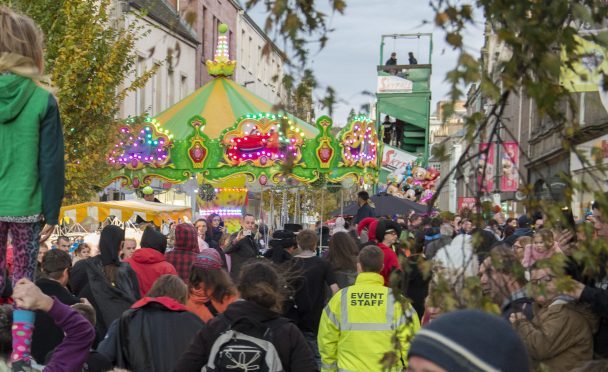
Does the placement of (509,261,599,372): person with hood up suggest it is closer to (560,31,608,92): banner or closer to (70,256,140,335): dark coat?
(560,31,608,92): banner

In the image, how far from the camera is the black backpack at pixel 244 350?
15.6 ft

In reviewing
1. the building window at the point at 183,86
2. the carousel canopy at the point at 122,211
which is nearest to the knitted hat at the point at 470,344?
the carousel canopy at the point at 122,211

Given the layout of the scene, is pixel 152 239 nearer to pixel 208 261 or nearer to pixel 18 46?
pixel 208 261

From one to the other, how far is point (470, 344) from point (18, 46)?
2.69m

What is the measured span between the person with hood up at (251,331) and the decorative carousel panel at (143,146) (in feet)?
47.9

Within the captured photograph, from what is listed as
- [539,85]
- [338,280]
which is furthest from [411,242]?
[338,280]

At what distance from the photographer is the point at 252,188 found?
78.0ft

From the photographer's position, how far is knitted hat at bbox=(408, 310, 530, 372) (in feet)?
6.49

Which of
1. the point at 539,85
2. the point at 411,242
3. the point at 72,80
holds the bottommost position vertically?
the point at 411,242

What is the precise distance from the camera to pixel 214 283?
664 centimetres

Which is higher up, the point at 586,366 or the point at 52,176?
A: the point at 52,176

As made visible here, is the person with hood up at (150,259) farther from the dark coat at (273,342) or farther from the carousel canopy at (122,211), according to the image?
the carousel canopy at (122,211)

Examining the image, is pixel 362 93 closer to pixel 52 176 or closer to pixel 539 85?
pixel 539 85

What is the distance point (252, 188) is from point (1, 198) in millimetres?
19734
